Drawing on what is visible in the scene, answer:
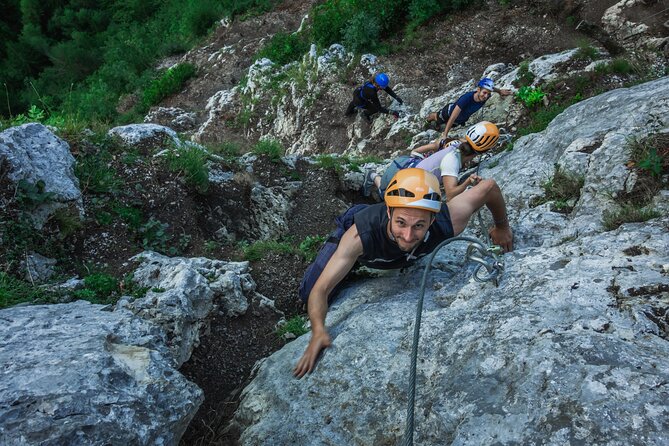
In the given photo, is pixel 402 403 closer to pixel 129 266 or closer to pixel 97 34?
pixel 129 266

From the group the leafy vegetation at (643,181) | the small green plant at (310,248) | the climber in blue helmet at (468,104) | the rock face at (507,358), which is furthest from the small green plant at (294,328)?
the climber in blue helmet at (468,104)

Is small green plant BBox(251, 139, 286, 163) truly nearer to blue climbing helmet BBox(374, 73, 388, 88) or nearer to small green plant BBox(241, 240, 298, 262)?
small green plant BBox(241, 240, 298, 262)

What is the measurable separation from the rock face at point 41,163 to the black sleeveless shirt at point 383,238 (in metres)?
3.59

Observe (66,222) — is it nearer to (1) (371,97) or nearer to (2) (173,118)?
(1) (371,97)

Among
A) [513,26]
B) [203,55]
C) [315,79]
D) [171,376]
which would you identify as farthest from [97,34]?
[171,376]

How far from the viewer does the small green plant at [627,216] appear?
145 inches

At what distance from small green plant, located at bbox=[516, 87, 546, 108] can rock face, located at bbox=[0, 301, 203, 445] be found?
932 centimetres

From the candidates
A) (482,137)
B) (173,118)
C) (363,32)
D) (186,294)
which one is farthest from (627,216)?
(173,118)

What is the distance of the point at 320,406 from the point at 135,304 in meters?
2.04

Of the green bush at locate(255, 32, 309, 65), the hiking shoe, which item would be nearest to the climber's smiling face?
the hiking shoe

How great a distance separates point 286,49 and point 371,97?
6.60 meters

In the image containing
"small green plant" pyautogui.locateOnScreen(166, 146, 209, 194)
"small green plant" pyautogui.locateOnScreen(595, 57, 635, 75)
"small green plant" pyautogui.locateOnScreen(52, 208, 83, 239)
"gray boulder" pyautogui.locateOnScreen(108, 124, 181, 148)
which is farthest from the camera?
"small green plant" pyautogui.locateOnScreen(595, 57, 635, 75)

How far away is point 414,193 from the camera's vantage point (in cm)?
337

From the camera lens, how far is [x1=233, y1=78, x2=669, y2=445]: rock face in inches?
90.4
